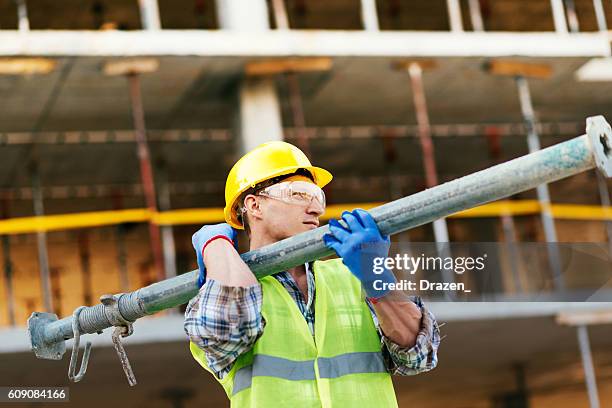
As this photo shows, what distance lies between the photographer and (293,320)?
371 cm

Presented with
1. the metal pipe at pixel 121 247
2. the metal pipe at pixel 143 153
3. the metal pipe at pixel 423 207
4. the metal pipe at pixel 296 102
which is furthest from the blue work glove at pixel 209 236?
the metal pipe at pixel 121 247

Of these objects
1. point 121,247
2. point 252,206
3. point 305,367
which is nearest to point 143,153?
point 121,247

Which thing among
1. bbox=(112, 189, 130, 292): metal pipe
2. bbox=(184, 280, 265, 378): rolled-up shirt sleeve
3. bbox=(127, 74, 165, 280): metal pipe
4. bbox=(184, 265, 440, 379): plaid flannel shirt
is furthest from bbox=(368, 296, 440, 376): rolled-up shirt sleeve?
bbox=(112, 189, 130, 292): metal pipe

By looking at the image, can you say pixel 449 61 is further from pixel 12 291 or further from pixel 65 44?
pixel 12 291

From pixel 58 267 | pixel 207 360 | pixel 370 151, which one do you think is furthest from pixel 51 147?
pixel 207 360

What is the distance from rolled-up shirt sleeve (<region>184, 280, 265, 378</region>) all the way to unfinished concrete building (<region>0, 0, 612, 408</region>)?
24.6 feet

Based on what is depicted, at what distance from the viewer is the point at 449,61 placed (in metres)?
12.7

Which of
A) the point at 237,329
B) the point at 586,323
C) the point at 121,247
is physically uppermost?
the point at 121,247

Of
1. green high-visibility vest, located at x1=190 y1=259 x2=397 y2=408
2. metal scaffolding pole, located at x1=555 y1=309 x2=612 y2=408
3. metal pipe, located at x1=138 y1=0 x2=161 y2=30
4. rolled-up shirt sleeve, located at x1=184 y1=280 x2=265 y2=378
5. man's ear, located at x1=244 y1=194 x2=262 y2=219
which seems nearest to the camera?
rolled-up shirt sleeve, located at x1=184 y1=280 x2=265 y2=378

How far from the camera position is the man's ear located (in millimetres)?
3949

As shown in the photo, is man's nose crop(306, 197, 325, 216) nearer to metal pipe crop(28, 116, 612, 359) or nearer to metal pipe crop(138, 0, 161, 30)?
metal pipe crop(28, 116, 612, 359)

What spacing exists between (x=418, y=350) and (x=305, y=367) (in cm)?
37

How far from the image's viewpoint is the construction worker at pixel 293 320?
351cm

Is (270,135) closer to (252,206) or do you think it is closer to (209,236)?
(252,206)
